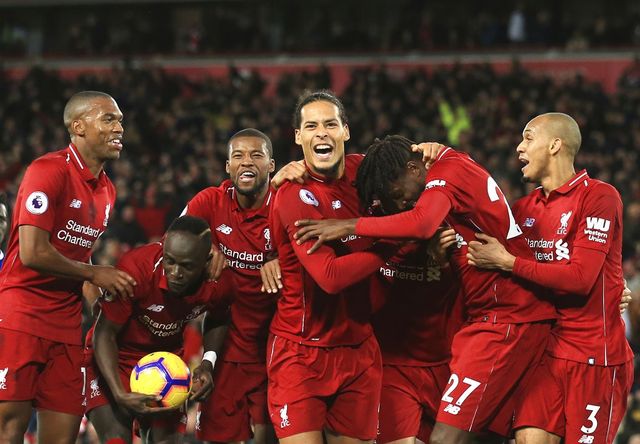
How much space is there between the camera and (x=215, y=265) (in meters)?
6.13

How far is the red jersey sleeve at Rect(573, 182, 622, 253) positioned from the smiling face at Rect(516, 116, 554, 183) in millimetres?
361

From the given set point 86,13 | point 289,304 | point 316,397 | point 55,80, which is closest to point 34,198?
point 289,304

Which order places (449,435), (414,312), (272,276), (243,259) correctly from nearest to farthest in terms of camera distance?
(449,435)
(272,276)
(414,312)
(243,259)

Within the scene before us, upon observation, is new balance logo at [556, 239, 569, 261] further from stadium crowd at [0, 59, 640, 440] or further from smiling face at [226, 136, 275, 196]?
stadium crowd at [0, 59, 640, 440]

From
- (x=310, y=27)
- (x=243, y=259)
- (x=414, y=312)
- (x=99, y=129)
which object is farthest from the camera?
(x=310, y=27)

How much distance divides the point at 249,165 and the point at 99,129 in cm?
103

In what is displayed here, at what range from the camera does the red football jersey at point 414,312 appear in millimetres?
6119

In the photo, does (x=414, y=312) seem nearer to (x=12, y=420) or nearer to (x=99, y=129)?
(x=99, y=129)

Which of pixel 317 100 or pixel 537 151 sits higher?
pixel 317 100

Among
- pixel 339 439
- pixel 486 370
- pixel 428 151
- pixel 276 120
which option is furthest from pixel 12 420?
pixel 276 120

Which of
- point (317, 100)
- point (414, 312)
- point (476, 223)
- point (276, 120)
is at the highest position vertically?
point (276, 120)

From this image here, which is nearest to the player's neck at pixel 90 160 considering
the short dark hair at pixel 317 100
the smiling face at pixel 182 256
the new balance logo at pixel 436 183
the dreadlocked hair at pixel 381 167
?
the smiling face at pixel 182 256

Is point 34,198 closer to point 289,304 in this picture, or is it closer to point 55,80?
point 289,304

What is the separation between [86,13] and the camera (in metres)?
30.2
